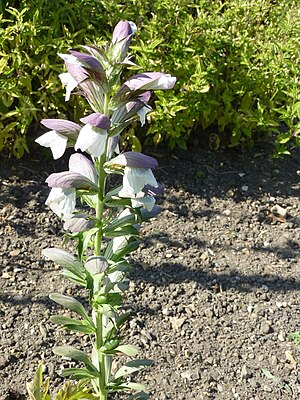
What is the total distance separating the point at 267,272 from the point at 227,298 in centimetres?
36

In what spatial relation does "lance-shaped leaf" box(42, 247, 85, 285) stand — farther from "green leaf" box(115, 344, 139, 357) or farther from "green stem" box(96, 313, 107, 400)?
"green leaf" box(115, 344, 139, 357)

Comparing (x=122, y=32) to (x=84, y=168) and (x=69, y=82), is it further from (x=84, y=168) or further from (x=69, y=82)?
(x=84, y=168)

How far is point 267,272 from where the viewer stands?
3.74 meters

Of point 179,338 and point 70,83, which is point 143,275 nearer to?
point 179,338

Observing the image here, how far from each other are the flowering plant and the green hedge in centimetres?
177

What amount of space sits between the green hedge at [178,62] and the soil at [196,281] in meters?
0.26

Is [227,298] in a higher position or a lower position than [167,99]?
lower

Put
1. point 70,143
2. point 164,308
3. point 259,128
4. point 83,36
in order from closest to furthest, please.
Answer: point 70,143 < point 164,308 < point 83,36 < point 259,128

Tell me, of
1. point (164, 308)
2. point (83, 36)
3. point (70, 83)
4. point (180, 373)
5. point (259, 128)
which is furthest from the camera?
point (259, 128)

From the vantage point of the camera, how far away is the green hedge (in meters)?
3.82

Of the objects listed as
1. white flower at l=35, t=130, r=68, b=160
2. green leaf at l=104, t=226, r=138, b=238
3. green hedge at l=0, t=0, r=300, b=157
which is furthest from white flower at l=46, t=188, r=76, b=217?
green hedge at l=0, t=0, r=300, b=157

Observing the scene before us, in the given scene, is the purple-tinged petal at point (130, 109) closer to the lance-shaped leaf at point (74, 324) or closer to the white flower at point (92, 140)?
the white flower at point (92, 140)

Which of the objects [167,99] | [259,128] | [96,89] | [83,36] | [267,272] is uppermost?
[96,89]

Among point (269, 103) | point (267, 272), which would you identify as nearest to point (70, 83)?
point (267, 272)
